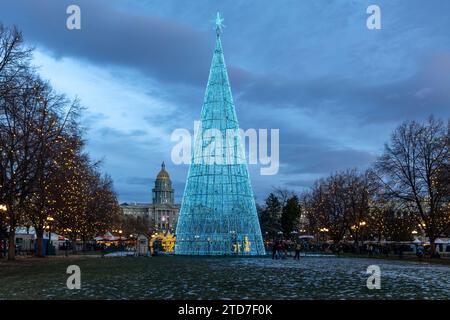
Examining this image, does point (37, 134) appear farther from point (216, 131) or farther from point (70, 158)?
point (216, 131)

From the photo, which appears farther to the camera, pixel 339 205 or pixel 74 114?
pixel 339 205

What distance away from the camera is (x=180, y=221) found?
47.9 meters

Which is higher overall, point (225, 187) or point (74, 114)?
point (74, 114)

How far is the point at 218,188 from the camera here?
4631 centimetres

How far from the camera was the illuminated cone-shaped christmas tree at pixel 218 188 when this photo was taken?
46.0 m

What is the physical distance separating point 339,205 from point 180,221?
37.2 m

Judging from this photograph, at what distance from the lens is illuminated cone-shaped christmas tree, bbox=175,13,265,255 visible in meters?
46.0

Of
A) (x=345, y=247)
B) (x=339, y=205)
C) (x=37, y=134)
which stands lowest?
(x=345, y=247)

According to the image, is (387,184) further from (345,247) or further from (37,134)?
(37,134)
